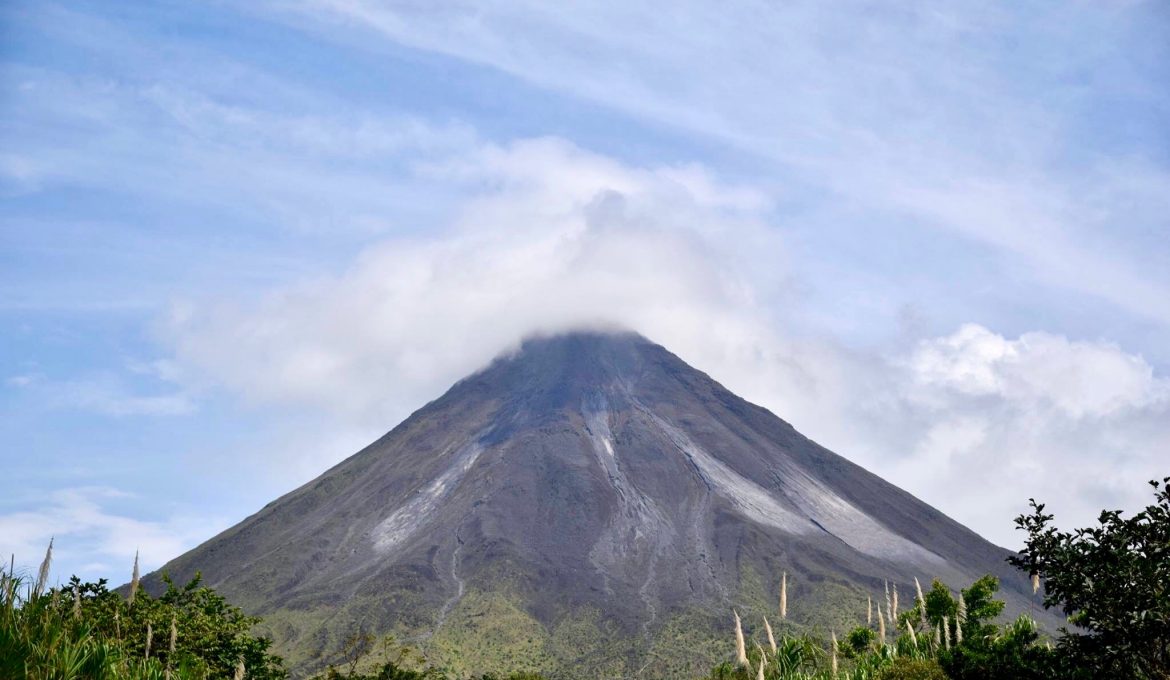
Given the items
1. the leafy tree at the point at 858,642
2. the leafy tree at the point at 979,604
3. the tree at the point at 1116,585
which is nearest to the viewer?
the tree at the point at 1116,585

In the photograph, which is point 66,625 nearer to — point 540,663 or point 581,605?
point 540,663

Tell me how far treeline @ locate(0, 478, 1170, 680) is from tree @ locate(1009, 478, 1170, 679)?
22 millimetres

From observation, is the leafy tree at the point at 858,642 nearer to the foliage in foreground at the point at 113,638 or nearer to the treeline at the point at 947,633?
the treeline at the point at 947,633

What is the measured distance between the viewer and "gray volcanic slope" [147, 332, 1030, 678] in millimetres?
129250

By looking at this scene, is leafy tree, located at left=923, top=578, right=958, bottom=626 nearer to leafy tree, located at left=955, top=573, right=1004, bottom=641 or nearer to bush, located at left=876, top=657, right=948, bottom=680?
leafy tree, located at left=955, top=573, right=1004, bottom=641

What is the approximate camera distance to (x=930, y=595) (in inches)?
1539

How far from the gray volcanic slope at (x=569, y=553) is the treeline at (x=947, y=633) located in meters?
81.7

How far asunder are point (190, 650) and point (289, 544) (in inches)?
5527

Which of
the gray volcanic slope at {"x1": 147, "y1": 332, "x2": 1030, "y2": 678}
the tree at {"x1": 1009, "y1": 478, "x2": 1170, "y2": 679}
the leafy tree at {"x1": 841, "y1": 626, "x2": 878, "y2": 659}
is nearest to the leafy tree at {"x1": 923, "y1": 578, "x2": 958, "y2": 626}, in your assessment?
the leafy tree at {"x1": 841, "y1": 626, "x2": 878, "y2": 659}

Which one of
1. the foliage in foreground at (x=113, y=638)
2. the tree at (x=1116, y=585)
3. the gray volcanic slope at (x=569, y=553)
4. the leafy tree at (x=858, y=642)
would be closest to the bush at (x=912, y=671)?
the tree at (x=1116, y=585)

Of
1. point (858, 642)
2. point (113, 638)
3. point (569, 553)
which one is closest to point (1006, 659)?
point (858, 642)

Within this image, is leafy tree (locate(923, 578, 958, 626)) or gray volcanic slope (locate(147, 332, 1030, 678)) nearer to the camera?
leafy tree (locate(923, 578, 958, 626))

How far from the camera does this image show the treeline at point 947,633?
59.7 feet

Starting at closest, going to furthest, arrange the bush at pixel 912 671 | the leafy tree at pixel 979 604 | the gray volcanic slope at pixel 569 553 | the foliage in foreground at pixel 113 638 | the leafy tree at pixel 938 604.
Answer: the foliage in foreground at pixel 113 638 → the bush at pixel 912 671 → the leafy tree at pixel 938 604 → the leafy tree at pixel 979 604 → the gray volcanic slope at pixel 569 553
